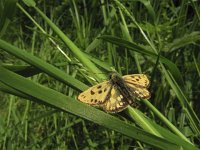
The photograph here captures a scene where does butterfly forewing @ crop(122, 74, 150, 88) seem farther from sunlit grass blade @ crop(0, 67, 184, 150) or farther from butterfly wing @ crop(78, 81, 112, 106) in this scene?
sunlit grass blade @ crop(0, 67, 184, 150)

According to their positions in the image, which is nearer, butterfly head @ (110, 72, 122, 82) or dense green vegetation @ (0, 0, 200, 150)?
dense green vegetation @ (0, 0, 200, 150)

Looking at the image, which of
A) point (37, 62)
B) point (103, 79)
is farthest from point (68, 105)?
point (103, 79)

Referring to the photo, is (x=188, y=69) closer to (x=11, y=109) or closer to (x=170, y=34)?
(x=170, y=34)

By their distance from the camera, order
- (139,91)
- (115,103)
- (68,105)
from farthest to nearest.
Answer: (139,91), (115,103), (68,105)

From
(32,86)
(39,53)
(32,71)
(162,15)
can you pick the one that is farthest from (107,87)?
(39,53)

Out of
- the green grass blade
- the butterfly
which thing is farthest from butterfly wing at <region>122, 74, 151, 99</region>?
the green grass blade

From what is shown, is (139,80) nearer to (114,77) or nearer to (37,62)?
(114,77)

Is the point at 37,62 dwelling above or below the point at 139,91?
above
